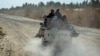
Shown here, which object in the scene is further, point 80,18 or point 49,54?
point 80,18

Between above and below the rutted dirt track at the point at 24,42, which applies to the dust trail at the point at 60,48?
above

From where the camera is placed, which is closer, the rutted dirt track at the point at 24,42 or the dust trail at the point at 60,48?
the dust trail at the point at 60,48

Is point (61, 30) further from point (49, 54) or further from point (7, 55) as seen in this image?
point (7, 55)

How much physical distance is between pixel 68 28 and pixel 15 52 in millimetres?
2596

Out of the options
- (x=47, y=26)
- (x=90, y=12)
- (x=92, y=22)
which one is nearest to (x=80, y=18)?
(x=90, y=12)

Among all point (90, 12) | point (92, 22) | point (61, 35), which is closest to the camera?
point (61, 35)

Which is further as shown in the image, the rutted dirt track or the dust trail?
the rutted dirt track

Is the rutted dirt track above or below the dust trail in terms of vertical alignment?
below

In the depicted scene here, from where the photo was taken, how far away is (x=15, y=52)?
12227mm

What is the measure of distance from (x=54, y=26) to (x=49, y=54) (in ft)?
3.85

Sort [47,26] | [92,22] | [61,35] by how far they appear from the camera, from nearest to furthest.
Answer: [61,35] → [47,26] → [92,22]

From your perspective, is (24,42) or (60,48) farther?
(24,42)

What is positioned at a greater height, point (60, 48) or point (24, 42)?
point (60, 48)

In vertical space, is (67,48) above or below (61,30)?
below
